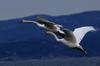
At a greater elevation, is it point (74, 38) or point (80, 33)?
point (80, 33)

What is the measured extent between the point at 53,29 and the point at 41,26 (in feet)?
2.66

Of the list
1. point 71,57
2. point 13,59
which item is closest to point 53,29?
point 13,59

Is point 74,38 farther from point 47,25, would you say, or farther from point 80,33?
point 47,25

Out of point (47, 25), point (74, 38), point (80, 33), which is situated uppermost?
point (47, 25)

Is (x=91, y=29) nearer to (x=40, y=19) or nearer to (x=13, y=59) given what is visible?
(x=40, y=19)

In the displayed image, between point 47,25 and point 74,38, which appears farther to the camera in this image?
point 74,38

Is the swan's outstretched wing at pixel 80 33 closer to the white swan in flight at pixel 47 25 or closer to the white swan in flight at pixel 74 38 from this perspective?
the white swan in flight at pixel 74 38

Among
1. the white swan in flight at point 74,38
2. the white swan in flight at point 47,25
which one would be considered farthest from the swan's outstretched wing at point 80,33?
the white swan in flight at point 47,25

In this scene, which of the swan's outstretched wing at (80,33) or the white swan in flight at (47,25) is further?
the swan's outstretched wing at (80,33)

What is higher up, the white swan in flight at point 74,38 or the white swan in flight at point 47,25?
the white swan in flight at point 47,25

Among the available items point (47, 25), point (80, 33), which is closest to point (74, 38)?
point (80, 33)

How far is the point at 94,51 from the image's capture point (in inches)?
7451

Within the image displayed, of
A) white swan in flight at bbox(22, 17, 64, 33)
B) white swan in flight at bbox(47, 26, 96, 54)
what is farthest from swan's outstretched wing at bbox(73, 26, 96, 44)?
white swan in flight at bbox(22, 17, 64, 33)

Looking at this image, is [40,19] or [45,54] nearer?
[40,19]
